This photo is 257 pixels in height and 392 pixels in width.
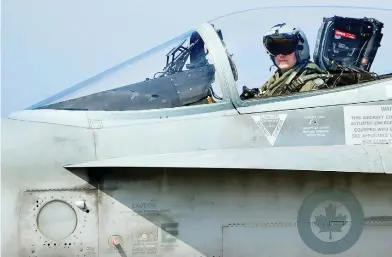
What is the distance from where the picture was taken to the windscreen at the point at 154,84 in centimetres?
436

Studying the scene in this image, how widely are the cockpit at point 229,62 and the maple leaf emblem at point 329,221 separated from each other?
3.38ft

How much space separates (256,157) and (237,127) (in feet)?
1.18

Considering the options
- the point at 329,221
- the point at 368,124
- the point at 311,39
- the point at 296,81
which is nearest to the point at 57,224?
the point at 329,221

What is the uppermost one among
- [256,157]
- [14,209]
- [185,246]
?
[256,157]

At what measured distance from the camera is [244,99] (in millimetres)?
4371

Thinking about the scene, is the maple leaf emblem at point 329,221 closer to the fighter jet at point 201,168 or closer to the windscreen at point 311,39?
the fighter jet at point 201,168

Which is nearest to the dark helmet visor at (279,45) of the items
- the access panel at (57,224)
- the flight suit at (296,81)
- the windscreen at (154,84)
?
the flight suit at (296,81)

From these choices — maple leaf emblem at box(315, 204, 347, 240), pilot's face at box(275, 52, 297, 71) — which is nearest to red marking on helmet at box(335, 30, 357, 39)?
pilot's face at box(275, 52, 297, 71)

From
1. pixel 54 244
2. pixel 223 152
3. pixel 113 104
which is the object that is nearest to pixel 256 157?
pixel 223 152

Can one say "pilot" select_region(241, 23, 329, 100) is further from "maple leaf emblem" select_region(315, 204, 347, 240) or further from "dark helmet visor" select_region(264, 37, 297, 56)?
"maple leaf emblem" select_region(315, 204, 347, 240)

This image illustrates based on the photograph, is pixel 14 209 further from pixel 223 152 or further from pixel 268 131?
pixel 268 131

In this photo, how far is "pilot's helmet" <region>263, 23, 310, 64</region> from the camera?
4.64 m

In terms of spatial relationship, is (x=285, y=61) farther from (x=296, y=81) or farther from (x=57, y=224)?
(x=57, y=224)

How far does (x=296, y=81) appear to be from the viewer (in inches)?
178
